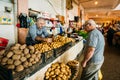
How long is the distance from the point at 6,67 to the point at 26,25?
1.78 metres

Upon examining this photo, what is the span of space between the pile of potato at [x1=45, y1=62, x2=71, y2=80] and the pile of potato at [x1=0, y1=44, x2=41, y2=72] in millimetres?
452

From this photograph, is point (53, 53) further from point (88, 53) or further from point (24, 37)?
point (24, 37)

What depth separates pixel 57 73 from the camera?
276 centimetres

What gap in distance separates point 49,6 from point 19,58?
12.9ft

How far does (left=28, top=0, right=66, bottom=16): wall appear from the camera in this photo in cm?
450

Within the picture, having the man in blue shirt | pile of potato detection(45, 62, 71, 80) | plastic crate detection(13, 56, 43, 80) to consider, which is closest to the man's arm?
pile of potato detection(45, 62, 71, 80)

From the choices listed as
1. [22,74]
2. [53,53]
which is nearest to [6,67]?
[22,74]

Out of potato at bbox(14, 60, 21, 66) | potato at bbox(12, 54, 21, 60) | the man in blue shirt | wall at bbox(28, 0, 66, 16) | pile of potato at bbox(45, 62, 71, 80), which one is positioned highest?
wall at bbox(28, 0, 66, 16)

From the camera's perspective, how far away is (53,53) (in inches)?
117

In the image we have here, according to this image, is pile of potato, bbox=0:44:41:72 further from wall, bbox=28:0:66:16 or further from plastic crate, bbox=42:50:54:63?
wall, bbox=28:0:66:16

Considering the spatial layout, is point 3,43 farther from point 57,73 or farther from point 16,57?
point 57,73

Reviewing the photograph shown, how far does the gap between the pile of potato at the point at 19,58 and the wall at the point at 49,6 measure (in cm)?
214

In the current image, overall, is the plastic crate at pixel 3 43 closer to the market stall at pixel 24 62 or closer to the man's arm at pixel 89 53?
the market stall at pixel 24 62

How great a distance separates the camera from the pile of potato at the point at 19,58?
1.97 meters
